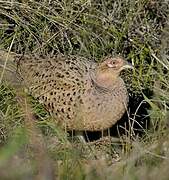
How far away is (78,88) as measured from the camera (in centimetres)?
454

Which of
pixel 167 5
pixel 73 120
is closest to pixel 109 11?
Result: pixel 167 5

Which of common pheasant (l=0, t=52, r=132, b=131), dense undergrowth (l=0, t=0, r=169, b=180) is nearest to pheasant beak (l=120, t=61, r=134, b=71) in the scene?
common pheasant (l=0, t=52, r=132, b=131)

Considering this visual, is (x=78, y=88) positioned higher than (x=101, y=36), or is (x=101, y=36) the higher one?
(x=101, y=36)

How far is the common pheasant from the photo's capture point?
175 inches

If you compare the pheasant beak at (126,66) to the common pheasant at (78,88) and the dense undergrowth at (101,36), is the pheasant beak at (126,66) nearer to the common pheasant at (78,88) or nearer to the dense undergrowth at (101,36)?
the common pheasant at (78,88)

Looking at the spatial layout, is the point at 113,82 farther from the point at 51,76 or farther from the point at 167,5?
the point at 167,5

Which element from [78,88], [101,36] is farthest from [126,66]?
[101,36]

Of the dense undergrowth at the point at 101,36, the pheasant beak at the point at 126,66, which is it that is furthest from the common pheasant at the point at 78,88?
the dense undergrowth at the point at 101,36

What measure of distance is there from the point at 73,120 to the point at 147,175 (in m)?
1.74

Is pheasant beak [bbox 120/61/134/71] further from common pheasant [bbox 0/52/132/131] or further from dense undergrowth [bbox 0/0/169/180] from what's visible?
dense undergrowth [bbox 0/0/169/180]

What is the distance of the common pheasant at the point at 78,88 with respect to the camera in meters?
4.45

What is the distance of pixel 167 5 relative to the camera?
5.23m

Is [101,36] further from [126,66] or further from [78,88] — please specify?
[78,88]

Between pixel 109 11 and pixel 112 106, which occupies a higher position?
pixel 109 11
